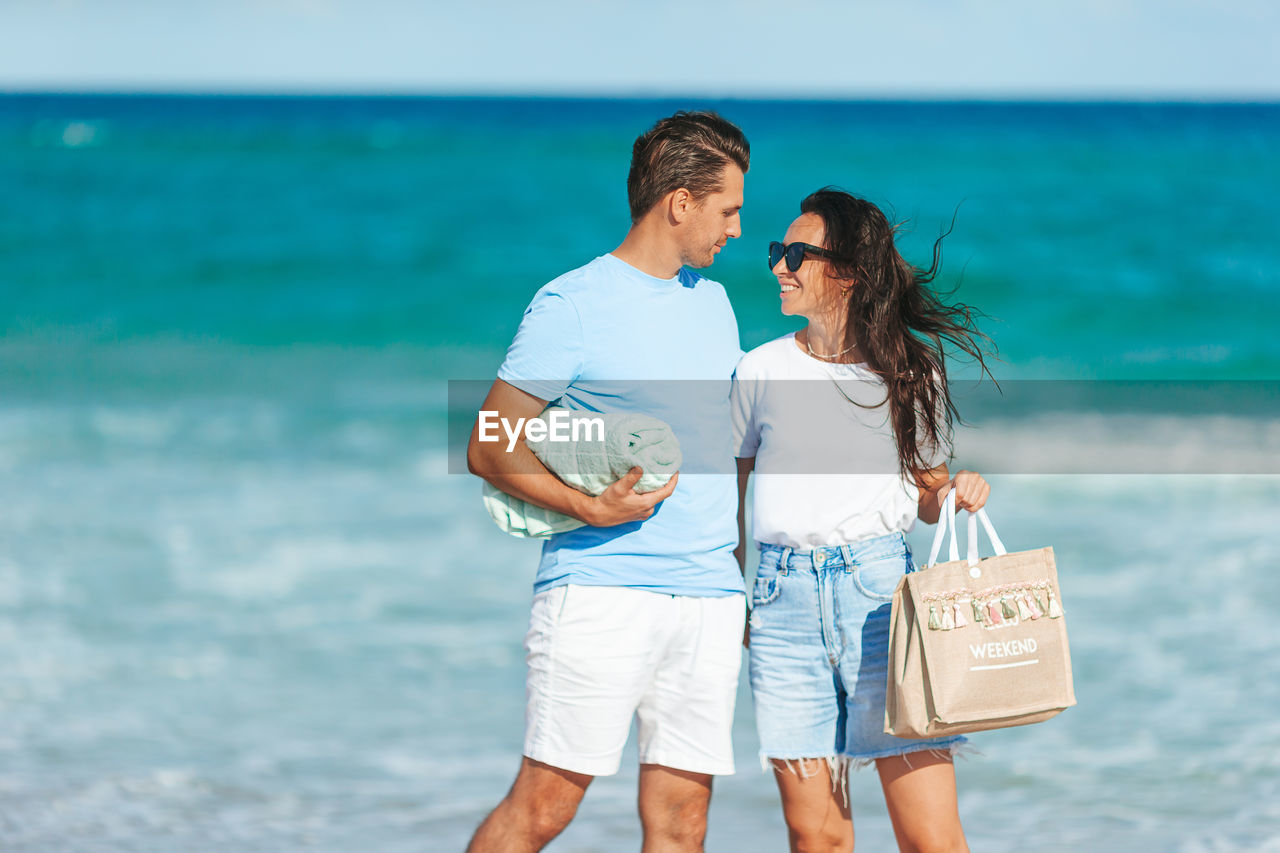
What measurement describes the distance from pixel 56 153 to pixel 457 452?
21.0 metres

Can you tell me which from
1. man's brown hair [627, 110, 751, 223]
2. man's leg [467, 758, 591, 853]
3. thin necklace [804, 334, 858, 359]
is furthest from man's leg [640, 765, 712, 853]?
man's brown hair [627, 110, 751, 223]

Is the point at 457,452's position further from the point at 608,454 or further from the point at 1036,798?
the point at 608,454

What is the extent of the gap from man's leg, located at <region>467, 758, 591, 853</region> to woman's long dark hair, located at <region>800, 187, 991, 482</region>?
1067 millimetres

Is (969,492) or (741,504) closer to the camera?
(969,492)

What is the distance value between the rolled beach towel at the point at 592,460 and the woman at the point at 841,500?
12.1 inches

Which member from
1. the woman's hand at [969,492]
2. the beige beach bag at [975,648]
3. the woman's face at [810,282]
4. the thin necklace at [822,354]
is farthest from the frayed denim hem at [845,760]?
the woman's face at [810,282]

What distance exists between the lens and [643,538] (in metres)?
2.81

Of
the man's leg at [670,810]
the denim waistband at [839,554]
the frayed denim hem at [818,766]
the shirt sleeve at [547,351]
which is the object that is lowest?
the man's leg at [670,810]

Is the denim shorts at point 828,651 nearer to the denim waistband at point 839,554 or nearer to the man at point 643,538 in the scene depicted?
the denim waistband at point 839,554

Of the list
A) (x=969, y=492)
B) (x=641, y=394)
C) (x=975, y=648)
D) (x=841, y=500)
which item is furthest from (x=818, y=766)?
(x=641, y=394)

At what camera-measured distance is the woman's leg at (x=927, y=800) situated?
271 cm

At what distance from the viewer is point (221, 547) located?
22.6ft

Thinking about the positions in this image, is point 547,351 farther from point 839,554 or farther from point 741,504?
point 839,554

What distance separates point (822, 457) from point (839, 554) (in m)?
0.22
